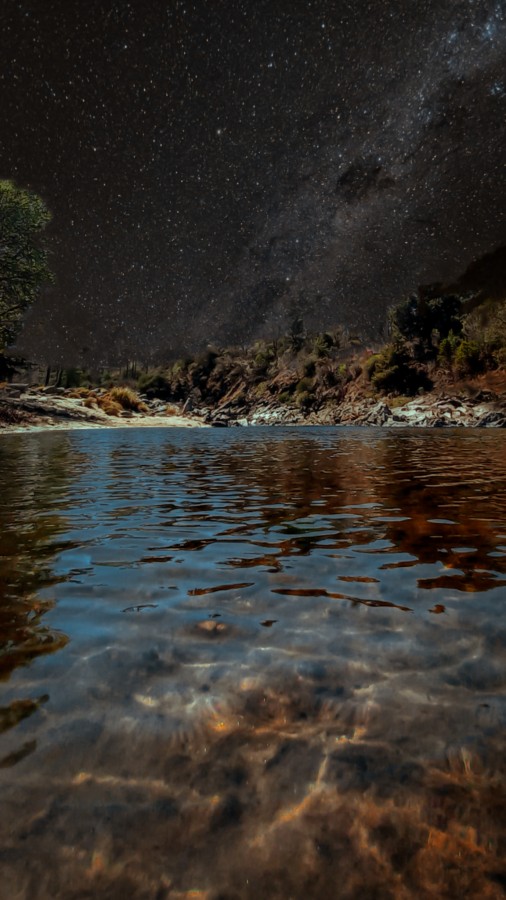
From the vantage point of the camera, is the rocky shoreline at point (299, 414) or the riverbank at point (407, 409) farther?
the riverbank at point (407, 409)

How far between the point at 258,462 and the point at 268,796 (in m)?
12.2

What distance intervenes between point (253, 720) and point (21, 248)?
3388cm

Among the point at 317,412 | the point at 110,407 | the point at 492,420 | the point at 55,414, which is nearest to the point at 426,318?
the point at 317,412

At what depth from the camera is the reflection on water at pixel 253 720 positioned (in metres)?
1.43

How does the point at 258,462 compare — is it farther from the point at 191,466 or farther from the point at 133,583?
the point at 133,583

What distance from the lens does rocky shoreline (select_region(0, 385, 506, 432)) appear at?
3618 centimetres

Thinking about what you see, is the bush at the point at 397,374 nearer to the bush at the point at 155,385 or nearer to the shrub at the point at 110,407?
the shrub at the point at 110,407

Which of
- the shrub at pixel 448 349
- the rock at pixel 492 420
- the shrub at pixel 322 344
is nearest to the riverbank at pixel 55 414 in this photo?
the rock at pixel 492 420

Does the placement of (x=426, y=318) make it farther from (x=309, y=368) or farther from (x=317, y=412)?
(x=309, y=368)

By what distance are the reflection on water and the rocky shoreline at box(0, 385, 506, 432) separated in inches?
1157

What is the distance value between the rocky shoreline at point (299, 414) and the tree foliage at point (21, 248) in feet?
22.3

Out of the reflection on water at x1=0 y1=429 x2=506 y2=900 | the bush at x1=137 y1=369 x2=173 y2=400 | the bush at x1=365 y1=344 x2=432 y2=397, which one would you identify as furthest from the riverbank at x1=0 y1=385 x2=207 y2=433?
the bush at x1=137 y1=369 x2=173 y2=400

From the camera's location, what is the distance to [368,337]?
3452 inches

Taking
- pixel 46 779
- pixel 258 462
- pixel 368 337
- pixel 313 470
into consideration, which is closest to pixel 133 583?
pixel 46 779
